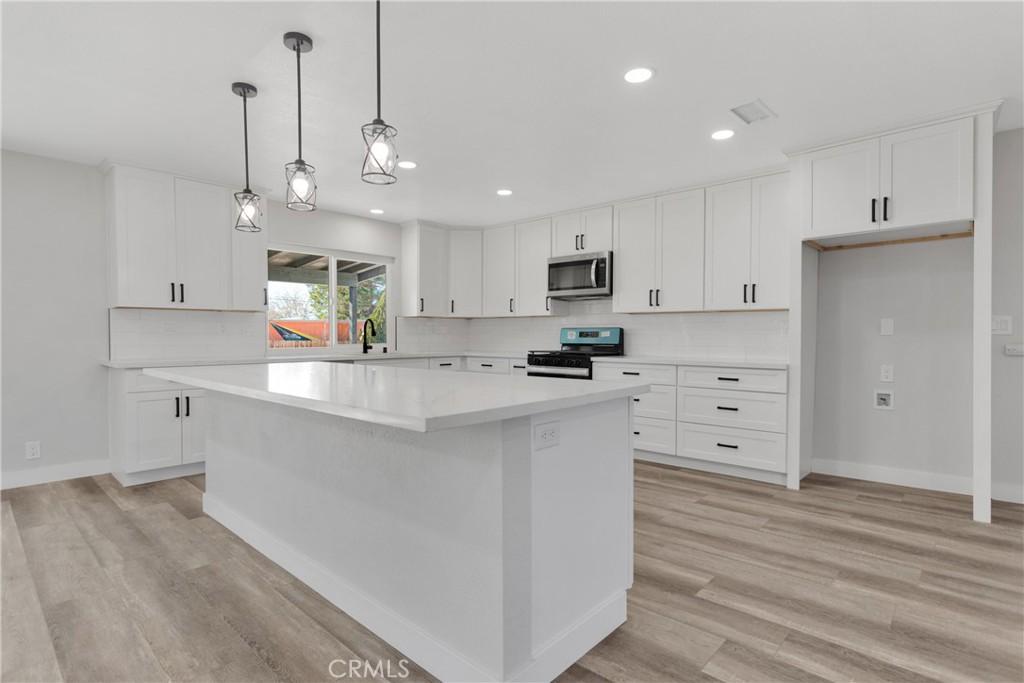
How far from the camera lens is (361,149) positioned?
3.62m

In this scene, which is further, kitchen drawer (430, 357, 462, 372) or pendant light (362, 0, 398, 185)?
kitchen drawer (430, 357, 462, 372)

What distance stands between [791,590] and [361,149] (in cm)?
356

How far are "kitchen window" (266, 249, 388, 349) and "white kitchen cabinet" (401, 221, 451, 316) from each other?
12.0 inches

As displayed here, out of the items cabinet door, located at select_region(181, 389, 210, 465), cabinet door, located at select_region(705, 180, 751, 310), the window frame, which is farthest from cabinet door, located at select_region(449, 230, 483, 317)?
cabinet door, located at select_region(181, 389, 210, 465)

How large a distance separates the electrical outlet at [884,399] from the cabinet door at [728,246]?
1.13 m

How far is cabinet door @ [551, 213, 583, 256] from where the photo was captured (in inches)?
208

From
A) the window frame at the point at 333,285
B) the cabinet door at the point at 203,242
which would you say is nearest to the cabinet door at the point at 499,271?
the window frame at the point at 333,285

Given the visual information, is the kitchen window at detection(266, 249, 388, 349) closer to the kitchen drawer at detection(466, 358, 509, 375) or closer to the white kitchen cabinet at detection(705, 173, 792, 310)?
the kitchen drawer at detection(466, 358, 509, 375)

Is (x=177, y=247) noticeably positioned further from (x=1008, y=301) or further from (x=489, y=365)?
(x=1008, y=301)

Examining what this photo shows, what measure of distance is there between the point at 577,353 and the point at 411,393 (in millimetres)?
3393

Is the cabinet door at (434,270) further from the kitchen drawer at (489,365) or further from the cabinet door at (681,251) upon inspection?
the cabinet door at (681,251)

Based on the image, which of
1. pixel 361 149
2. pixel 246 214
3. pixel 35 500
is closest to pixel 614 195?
pixel 361 149

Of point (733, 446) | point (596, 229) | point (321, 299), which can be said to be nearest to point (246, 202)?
point (321, 299)

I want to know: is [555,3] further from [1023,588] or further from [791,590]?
[1023,588]
